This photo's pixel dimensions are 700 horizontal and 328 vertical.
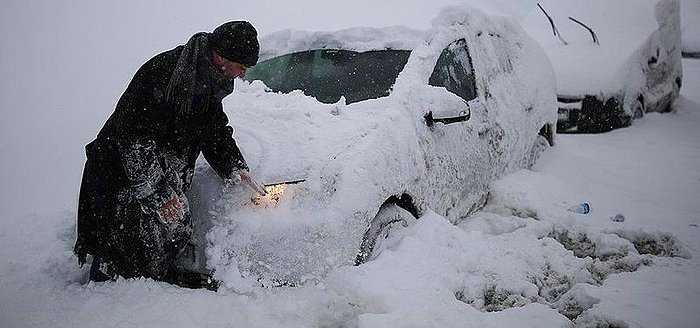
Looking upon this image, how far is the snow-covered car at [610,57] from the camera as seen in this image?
7.02 meters

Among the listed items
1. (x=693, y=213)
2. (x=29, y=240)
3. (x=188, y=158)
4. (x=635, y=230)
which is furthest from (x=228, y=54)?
(x=693, y=213)

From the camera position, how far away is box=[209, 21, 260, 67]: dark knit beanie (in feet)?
7.79

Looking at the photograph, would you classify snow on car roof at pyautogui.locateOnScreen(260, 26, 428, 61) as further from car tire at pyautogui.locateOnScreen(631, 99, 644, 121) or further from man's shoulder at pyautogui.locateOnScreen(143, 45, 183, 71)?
car tire at pyautogui.locateOnScreen(631, 99, 644, 121)

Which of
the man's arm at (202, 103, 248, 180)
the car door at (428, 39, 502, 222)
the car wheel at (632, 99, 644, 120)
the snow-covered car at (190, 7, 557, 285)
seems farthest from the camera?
the car wheel at (632, 99, 644, 120)

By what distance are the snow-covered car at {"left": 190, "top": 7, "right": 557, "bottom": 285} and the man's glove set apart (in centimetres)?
4

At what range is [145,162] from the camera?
2.36 meters

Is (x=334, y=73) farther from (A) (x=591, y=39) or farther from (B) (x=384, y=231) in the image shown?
(A) (x=591, y=39)

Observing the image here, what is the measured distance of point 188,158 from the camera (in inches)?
103

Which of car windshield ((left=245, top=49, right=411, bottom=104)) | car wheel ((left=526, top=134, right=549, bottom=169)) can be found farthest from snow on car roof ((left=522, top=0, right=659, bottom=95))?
car windshield ((left=245, top=49, right=411, bottom=104))

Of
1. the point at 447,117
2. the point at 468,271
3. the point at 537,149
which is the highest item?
the point at 447,117

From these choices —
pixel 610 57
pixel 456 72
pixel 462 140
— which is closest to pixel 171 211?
pixel 462 140

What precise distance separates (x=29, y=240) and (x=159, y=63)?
160 cm

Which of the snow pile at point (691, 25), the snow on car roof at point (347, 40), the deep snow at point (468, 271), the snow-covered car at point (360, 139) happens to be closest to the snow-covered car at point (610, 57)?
the deep snow at point (468, 271)

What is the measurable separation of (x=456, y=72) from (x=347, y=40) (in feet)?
3.12
